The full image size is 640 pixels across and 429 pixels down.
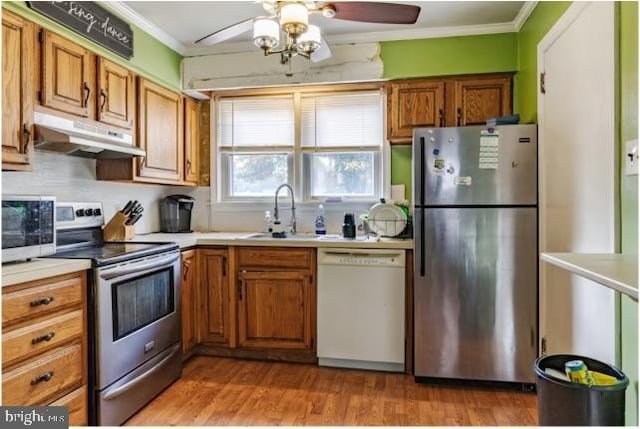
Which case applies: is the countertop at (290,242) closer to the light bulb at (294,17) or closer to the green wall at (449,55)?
the green wall at (449,55)

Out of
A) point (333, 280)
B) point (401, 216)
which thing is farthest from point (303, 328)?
point (401, 216)

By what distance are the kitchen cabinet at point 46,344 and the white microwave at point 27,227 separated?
21 centimetres

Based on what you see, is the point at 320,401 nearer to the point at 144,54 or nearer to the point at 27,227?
the point at 27,227

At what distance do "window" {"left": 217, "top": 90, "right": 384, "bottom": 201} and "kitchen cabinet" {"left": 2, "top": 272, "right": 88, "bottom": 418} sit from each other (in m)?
1.92

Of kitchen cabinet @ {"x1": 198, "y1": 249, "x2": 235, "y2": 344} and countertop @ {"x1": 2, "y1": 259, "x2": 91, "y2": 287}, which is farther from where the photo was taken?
kitchen cabinet @ {"x1": 198, "y1": 249, "x2": 235, "y2": 344}

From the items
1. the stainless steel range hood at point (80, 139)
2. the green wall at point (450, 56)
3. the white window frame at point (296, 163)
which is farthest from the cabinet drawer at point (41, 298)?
the green wall at point (450, 56)

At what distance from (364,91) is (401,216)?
1.13 meters

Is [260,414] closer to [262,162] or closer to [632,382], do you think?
[632,382]

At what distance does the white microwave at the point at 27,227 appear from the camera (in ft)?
5.78

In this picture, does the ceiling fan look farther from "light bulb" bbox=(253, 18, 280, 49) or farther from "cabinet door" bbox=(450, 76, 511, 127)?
"cabinet door" bbox=(450, 76, 511, 127)

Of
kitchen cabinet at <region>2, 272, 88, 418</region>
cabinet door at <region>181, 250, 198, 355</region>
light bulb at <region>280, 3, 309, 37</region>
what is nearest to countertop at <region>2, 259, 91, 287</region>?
kitchen cabinet at <region>2, 272, 88, 418</region>

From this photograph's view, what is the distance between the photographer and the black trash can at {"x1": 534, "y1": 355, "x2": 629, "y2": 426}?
136 centimetres

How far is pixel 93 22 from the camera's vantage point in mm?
2441

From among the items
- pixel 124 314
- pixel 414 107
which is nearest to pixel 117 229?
pixel 124 314
